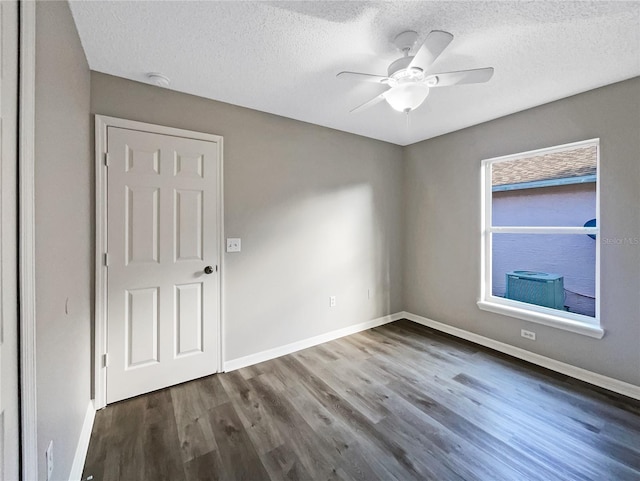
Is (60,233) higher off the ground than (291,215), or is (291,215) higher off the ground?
(291,215)

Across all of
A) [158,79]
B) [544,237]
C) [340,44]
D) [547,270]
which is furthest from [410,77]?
[547,270]

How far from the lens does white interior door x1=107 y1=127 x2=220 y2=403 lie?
212cm

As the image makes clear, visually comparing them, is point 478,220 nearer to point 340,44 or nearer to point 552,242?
point 552,242

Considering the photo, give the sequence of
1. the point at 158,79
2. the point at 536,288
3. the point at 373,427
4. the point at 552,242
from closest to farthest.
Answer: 1. the point at 373,427
2. the point at 158,79
3. the point at 552,242
4. the point at 536,288

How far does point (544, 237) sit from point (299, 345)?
2.79 meters

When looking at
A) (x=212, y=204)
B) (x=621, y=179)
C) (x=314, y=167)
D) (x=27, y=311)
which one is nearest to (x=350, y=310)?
(x=314, y=167)

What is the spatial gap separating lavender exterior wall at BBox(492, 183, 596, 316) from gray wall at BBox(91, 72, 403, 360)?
1.33 meters

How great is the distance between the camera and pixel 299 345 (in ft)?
10.1

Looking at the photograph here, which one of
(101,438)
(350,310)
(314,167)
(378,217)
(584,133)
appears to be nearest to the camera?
(101,438)

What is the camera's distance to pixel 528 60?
198 cm

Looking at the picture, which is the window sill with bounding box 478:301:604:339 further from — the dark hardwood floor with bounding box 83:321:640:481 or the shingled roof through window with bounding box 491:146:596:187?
the shingled roof through window with bounding box 491:146:596:187

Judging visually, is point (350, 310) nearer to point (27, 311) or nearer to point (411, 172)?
point (411, 172)

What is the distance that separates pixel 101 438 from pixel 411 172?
4145mm

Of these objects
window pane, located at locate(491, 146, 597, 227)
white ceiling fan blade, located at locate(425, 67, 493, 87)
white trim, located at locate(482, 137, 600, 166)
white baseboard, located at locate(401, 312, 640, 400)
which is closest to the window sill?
white baseboard, located at locate(401, 312, 640, 400)
